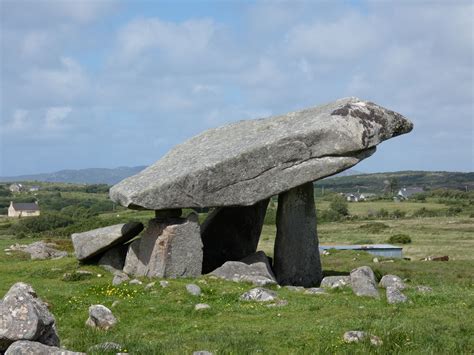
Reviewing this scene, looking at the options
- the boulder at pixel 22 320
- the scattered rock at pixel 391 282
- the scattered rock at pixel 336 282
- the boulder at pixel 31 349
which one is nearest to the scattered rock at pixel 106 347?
the boulder at pixel 22 320

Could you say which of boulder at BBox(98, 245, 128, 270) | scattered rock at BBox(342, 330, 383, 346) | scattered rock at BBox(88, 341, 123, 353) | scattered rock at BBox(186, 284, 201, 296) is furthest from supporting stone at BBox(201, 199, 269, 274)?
scattered rock at BBox(88, 341, 123, 353)

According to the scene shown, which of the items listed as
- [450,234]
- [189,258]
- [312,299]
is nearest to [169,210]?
[189,258]

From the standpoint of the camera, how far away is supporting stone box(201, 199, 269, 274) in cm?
3272

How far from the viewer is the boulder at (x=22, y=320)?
1372 cm

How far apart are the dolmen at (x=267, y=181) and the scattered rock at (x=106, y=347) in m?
12.0

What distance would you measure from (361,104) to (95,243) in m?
12.4

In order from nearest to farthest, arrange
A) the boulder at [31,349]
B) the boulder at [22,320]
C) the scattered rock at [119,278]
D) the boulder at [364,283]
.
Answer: the boulder at [31,349], the boulder at [22,320], the boulder at [364,283], the scattered rock at [119,278]

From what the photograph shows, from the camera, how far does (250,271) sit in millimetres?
28109

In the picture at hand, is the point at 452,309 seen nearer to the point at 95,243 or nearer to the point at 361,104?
the point at 361,104

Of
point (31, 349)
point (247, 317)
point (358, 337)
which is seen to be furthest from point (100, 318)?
point (358, 337)

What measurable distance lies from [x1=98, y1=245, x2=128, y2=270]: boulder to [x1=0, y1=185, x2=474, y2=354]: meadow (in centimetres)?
70

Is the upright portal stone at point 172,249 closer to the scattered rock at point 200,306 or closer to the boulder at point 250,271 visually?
the boulder at point 250,271

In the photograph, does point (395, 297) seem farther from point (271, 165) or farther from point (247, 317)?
point (271, 165)

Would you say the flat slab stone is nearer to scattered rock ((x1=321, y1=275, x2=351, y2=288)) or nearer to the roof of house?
scattered rock ((x1=321, y1=275, x2=351, y2=288))
